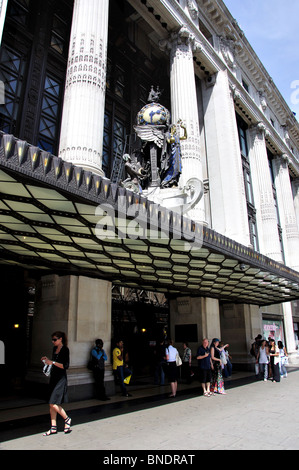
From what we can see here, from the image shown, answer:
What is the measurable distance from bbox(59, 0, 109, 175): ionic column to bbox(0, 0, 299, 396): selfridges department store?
0.15 feet

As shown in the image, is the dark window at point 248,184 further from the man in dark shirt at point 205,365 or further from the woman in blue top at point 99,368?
the woman in blue top at point 99,368

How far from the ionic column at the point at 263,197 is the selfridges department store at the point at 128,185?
0.34ft

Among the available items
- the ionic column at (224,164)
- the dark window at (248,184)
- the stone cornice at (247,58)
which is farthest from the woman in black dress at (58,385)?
the stone cornice at (247,58)

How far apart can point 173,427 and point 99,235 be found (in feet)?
13.8

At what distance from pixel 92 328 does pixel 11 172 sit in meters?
7.19

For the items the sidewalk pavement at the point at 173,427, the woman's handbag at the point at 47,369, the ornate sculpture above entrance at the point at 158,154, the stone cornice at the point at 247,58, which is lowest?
the sidewalk pavement at the point at 173,427

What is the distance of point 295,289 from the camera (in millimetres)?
17250

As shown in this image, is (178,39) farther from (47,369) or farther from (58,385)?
(58,385)

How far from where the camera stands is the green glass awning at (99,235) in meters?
4.98

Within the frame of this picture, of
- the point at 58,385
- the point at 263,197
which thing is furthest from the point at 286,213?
the point at 58,385

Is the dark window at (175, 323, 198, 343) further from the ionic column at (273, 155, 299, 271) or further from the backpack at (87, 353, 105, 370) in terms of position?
the ionic column at (273, 155, 299, 271)

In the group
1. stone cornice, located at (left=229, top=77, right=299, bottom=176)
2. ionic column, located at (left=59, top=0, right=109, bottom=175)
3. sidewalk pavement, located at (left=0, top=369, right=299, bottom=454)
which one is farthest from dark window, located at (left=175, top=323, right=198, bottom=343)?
stone cornice, located at (left=229, top=77, right=299, bottom=176)

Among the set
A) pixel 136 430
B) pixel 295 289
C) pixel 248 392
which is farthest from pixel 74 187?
pixel 295 289
